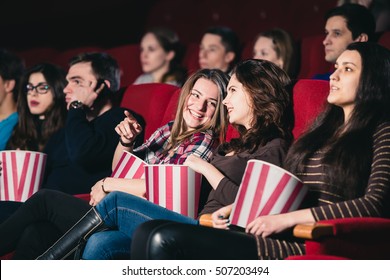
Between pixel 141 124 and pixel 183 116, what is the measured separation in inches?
12.2

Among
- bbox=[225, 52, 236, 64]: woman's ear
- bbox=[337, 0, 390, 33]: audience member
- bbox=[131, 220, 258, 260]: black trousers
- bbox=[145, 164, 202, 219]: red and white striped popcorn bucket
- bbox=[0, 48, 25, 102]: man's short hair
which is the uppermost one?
bbox=[337, 0, 390, 33]: audience member

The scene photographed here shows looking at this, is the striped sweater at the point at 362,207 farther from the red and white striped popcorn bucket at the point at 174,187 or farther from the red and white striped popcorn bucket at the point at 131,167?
the red and white striped popcorn bucket at the point at 131,167

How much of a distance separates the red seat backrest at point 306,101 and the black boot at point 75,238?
1.73 feet

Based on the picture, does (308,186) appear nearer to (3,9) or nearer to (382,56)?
(382,56)

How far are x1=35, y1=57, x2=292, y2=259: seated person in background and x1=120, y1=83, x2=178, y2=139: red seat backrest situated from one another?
1.61ft

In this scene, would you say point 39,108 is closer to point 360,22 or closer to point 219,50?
point 219,50

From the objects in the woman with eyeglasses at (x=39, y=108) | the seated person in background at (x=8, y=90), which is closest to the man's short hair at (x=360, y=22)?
the woman with eyeglasses at (x=39, y=108)

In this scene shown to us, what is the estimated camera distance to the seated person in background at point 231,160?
1719 mm

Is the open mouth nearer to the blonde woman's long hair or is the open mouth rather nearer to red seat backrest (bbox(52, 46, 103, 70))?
the blonde woman's long hair

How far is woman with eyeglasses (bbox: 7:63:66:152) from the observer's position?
259 cm

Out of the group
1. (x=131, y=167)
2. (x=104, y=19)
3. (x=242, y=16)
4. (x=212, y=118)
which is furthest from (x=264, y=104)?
(x=104, y=19)

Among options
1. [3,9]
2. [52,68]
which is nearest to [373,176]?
[52,68]

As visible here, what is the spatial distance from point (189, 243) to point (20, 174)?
2.68ft

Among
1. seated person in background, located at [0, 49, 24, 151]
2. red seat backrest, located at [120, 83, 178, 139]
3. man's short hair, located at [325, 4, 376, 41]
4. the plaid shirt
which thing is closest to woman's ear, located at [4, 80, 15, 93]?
seated person in background, located at [0, 49, 24, 151]
